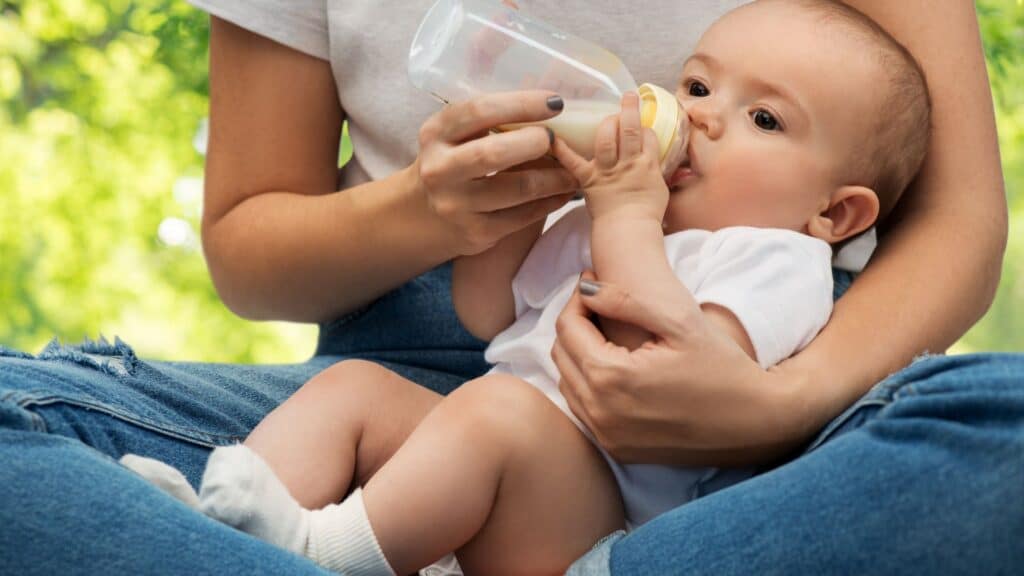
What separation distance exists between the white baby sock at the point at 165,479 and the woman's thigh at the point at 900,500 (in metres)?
0.38

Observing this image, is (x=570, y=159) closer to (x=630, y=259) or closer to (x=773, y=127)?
(x=630, y=259)

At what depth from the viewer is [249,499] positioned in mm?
1004

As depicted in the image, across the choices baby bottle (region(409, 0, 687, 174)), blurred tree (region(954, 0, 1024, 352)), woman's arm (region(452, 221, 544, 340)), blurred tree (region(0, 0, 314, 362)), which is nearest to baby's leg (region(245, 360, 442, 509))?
woman's arm (region(452, 221, 544, 340))

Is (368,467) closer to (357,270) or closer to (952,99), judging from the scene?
(357,270)

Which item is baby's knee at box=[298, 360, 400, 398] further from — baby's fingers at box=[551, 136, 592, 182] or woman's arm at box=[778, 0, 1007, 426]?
woman's arm at box=[778, 0, 1007, 426]

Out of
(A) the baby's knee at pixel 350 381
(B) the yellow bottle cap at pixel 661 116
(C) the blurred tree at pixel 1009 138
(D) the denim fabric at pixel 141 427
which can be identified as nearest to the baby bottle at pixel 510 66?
(B) the yellow bottle cap at pixel 661 116

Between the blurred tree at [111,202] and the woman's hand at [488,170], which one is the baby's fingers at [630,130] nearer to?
the woman's hand at [488,170]

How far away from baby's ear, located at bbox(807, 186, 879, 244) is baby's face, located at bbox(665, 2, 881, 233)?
0.04 feet

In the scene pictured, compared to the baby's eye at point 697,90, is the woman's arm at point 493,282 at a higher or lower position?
lower

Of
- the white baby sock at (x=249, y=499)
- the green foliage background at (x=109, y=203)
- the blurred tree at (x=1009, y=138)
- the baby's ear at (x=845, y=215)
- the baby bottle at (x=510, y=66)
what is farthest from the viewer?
the green foliage background at (x=109, y=203)

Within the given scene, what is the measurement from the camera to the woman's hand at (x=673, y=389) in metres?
1.07

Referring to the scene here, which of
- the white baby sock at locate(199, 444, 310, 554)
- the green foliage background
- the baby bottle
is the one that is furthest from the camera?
the green foliage background

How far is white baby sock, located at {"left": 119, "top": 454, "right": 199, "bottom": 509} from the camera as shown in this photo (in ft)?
3.32

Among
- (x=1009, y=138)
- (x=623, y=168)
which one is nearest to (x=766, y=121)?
(x=623, y=168)
